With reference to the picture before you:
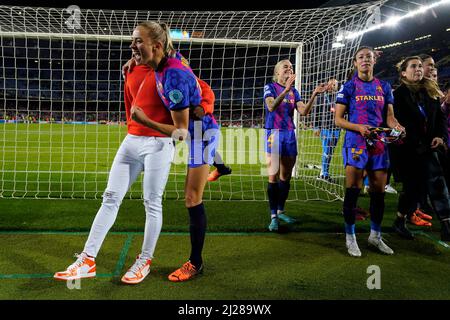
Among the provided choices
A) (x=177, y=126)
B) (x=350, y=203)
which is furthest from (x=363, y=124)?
(x=177, y=126)

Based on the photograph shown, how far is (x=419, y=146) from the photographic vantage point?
4008 mm

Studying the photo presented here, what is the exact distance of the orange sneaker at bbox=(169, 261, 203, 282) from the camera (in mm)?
2836

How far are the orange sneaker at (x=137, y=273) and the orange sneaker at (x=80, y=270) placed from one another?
258mm

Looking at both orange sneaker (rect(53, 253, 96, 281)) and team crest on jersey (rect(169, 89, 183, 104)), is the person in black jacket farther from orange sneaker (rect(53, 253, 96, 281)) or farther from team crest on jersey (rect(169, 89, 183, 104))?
orange sneaker (rect(53, 253, 96, 281))

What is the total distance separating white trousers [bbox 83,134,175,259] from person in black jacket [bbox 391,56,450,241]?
267 cm

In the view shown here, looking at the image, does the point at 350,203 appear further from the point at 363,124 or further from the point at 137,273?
the point at 137,273

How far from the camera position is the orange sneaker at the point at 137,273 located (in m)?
2.76

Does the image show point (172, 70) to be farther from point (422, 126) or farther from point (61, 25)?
point (61, 25)

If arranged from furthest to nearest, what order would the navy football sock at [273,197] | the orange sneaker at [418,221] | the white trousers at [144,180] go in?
1. the orange sneaker at [418,221]
2. the navy football sock at [273,197]
3. the white trousers at [144,180]

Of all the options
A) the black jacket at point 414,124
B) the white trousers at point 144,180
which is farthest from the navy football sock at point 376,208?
the white trousers at point 144,180

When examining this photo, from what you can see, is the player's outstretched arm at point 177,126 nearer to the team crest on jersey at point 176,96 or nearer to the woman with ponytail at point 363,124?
the team crest on jersey at point 176,96

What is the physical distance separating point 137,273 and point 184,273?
0.35 m

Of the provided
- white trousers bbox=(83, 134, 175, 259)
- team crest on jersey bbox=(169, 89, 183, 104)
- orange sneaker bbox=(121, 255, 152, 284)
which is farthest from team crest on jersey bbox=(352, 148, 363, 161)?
orange sneaker bbox=(121, 255, 152, 284)
